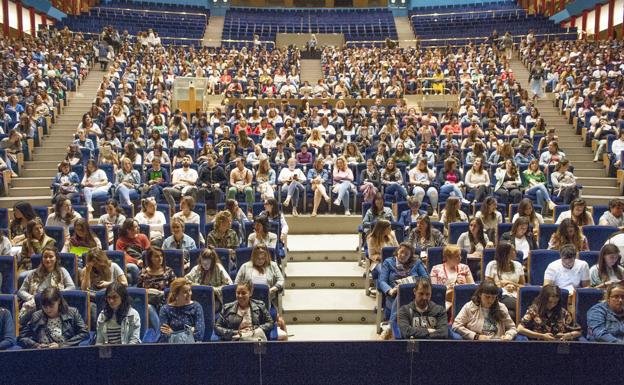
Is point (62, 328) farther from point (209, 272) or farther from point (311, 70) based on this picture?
point (311, 70)

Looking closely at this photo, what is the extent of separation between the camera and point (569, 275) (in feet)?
19.1

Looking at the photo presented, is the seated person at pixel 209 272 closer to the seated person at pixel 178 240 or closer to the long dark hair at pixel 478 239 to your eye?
the seated person at pixel 178 240

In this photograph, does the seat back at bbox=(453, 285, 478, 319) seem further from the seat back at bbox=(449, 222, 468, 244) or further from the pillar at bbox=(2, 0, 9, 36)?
the pillar at bbox=(2, 0, 9, 36)

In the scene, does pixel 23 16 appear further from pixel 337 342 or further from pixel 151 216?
pixel 337 342

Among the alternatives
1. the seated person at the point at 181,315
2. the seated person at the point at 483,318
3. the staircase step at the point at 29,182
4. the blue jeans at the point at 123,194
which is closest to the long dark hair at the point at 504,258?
the seated person at the point at 483,318

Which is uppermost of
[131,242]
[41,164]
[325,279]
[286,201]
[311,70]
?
[311,70]

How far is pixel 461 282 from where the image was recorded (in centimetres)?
587

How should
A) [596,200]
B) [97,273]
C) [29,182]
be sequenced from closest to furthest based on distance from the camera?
[97,273] < [596,200] < [29,182]

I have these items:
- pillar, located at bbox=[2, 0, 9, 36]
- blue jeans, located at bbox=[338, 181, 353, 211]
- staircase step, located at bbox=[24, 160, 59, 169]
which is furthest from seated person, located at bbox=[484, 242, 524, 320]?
pillar, located at bbox=[2, 0, 9, 36]

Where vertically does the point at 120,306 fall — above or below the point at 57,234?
below

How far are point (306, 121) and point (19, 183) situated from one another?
4393 mm

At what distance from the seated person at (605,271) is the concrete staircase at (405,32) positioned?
2035cm

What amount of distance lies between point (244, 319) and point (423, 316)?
1223mm

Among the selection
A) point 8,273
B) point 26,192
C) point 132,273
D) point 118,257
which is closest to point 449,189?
point 132,273
